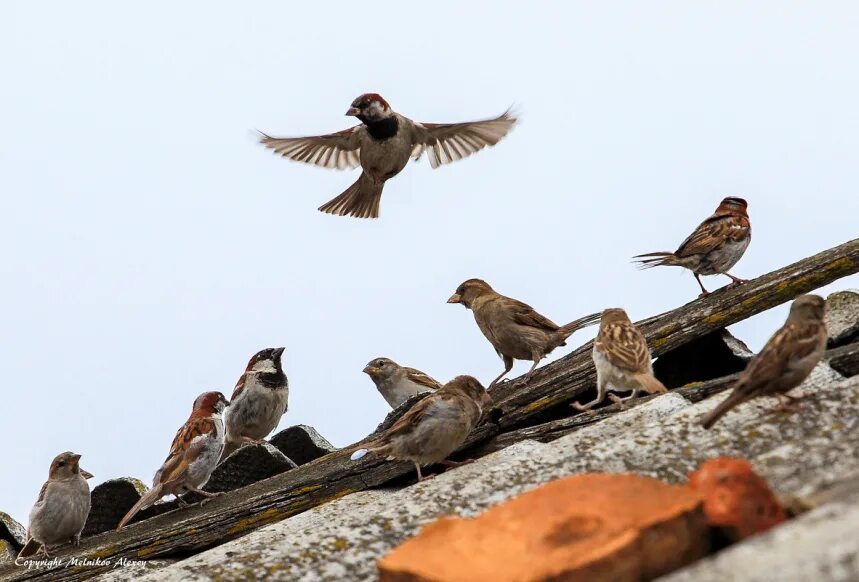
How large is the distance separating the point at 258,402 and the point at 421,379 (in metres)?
1.39

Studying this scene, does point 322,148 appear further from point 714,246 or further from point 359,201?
point 714,246

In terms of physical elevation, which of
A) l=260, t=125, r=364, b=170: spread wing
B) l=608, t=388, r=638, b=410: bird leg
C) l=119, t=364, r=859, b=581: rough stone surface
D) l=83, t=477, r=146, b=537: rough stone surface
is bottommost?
l=119, t=364, r=859, b=581: rough stone surface

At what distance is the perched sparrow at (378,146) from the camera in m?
8.26

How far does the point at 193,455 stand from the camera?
233 inches

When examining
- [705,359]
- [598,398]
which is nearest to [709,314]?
[705,359]

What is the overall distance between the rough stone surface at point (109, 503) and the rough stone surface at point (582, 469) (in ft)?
8.64

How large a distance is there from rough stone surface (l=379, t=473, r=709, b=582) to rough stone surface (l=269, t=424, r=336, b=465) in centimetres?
350

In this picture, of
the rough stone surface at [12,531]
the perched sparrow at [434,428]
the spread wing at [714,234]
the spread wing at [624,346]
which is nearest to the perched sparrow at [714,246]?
the spread wing at [714,234]

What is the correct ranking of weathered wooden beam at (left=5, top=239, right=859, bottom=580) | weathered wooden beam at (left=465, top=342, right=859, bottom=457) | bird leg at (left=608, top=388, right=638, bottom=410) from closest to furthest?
1. weathered wooden beam at (left=465, top=342, right=859, bottom=457)
2. bird leg at (left=608, top=388, right=638, bottom=410)
3. weathered wooden beam at (left=5, top=239, right=859, bottom=580)

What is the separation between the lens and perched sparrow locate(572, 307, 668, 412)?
424 cm

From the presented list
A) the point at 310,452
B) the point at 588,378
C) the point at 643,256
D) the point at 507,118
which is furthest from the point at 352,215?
the point at 588,378

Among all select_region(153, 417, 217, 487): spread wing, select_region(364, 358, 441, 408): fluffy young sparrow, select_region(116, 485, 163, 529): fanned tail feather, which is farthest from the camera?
select_region(364, 358, 441, 408): fluffy young sparrow

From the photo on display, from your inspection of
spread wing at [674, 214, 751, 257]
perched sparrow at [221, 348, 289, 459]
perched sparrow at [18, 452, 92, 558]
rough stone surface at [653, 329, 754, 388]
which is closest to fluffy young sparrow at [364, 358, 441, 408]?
perched sparrow at [221, 348, 289, 459]

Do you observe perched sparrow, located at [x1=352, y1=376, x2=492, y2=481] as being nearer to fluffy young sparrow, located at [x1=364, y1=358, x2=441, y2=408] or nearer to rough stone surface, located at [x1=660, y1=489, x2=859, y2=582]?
rough stone surface, located at [x1=660, y1=489, x2=859, y2=582]
